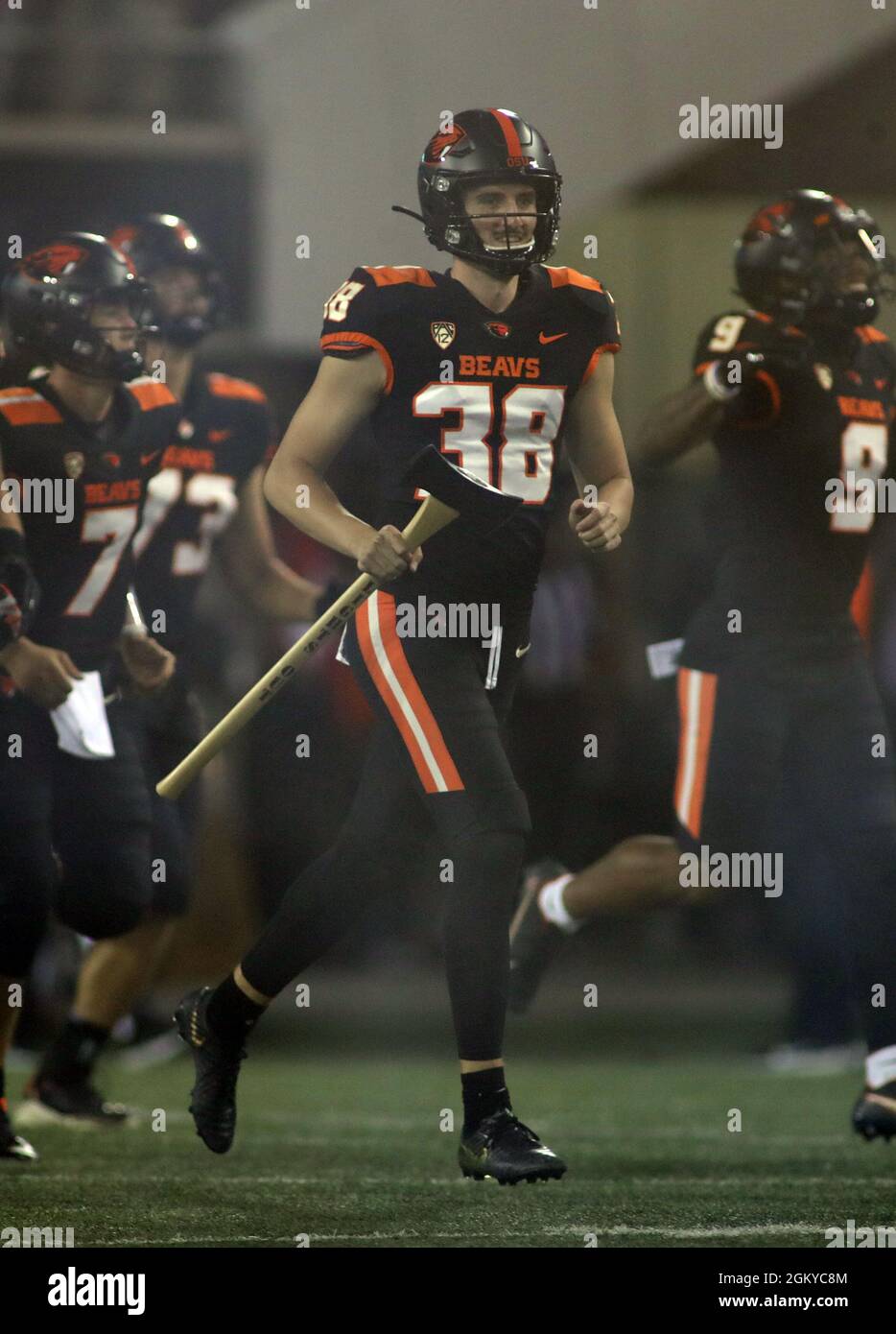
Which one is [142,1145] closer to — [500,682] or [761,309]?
[500,682]

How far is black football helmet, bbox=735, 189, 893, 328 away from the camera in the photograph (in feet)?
17.1

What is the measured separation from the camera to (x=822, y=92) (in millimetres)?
9594

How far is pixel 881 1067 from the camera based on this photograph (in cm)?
484

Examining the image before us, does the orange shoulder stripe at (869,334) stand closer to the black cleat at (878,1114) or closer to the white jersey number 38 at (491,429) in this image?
the white jersey number 38 at (491,429)

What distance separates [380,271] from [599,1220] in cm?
179

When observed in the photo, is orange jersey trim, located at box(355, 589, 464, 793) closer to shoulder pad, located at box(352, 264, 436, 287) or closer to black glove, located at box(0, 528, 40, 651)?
shoulder pad, located at box(352, 264, 436, 287)

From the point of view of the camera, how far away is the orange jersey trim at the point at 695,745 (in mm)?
5254

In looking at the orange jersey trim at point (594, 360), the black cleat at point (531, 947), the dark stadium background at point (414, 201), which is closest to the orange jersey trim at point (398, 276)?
the orange jersey trim at point (594, 360)

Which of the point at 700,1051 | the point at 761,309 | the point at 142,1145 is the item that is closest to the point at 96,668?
the point at 142,1145

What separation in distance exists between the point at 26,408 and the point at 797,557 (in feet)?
5.80

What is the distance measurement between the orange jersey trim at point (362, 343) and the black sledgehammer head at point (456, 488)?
0.90ft

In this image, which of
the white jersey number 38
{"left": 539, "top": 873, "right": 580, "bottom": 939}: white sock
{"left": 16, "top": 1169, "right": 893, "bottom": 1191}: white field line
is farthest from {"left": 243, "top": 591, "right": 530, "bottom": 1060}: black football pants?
{"left": 539, "top": 873, "right": 580, "bottom": 939}: white sock

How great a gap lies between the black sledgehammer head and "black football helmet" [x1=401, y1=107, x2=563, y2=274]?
1.51 feet

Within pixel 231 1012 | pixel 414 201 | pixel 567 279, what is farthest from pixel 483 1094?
pixel 414 201
